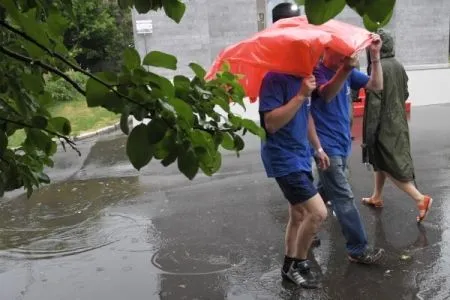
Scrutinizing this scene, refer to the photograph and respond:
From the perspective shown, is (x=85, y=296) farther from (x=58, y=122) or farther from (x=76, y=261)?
(x=58, y=122)

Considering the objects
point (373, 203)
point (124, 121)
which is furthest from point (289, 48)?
point (373, 203)

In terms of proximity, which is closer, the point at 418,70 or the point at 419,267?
the point at 419,267

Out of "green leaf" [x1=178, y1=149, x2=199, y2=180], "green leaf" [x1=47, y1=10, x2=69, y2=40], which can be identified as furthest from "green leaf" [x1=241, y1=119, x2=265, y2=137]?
"green leaf" [x1=47, y1=10, x2=69, y2=40]

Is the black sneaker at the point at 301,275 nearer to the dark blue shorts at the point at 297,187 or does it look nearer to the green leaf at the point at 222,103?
the dark blue shorts at the point at 297,187

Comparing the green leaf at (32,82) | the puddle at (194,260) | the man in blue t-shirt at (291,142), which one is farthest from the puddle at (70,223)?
the green leaf at (32,82)

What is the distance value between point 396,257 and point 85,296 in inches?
94.4

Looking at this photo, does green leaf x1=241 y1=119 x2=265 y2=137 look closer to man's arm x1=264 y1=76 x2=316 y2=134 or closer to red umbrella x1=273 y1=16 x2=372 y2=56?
man's arm x1=264 y1=76 x2=316 y2=134

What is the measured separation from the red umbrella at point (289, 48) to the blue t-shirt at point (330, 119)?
44cm

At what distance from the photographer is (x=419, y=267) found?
4.30 m

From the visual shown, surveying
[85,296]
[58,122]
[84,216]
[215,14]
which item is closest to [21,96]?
[58,122]

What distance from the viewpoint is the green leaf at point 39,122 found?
2014 mm

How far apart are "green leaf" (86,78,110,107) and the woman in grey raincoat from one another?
3789 mm

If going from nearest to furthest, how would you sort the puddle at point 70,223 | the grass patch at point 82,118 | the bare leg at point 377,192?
the puddle at point 70,223 → the bare leg at point 377,192 → the grass patch at point 82,118

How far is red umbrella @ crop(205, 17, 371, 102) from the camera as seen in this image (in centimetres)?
357
